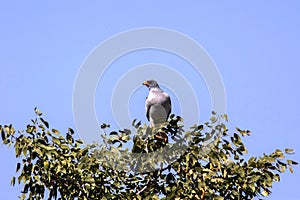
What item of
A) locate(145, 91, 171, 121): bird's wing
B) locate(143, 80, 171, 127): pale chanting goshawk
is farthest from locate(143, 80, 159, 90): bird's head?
locate(145, 91, 171, 121): bird's wing

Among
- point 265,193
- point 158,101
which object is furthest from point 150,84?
point 265,193

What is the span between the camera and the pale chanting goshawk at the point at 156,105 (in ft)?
29.8

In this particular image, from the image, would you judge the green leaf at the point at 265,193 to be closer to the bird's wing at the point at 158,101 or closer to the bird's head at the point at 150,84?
the bird's wing at the point at 158,101

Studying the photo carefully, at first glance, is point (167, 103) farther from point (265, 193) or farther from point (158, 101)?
point (265, 193)

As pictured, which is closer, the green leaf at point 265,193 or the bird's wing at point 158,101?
the green leaf at point 265,193

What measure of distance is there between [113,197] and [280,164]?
7.34 feet

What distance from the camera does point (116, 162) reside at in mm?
7438

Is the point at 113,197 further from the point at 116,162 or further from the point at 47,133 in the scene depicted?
the point at 47,133

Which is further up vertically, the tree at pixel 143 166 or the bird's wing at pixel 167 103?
the bird's wing at pixel 167 103

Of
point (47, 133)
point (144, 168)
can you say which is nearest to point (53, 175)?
point (47, 133)

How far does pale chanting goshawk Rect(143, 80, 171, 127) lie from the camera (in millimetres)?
9078

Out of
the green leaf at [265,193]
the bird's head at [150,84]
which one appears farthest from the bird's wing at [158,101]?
the green leaf at [265,193]

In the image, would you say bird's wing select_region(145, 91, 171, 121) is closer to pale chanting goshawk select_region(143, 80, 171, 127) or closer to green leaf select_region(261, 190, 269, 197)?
pale chanting goshawk select_region(143, 80, 171, 127)

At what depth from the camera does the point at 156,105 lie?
919 centimetres
